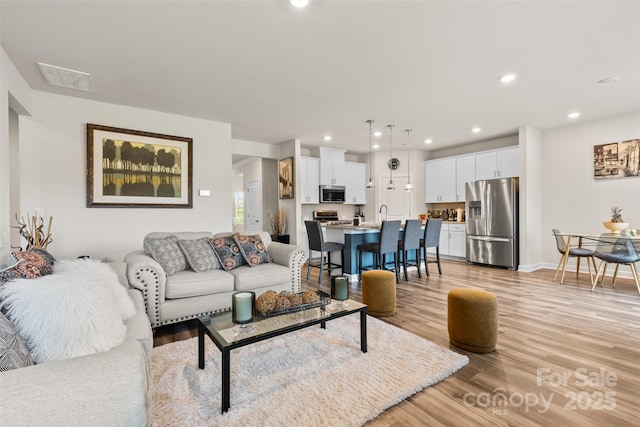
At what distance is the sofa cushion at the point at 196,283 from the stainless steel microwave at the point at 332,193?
155 inches

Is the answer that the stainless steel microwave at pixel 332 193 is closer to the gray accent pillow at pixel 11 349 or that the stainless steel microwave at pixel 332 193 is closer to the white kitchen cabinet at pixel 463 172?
the white kitchen cabinet at pixel 463 172

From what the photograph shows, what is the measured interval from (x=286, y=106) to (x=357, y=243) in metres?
2.32

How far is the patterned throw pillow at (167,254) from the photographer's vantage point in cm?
293

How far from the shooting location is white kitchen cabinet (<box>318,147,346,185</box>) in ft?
22.1

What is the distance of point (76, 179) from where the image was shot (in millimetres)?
3752

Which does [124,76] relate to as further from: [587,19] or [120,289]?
[587,19]

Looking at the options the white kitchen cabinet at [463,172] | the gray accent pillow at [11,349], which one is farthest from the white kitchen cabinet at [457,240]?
the gray accent pillow at [11,349]

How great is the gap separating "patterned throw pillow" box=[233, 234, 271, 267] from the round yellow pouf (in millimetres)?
2100

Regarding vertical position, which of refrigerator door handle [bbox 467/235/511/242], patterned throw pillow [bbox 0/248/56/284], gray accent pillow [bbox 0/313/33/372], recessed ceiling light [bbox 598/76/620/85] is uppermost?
recessed ceiling light [bbox 598/76/620/85]

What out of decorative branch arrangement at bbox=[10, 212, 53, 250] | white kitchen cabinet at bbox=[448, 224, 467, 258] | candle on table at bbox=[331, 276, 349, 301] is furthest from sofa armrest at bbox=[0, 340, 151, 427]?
white kitchen cabinet at bbox=[448, 224, 467, 258]

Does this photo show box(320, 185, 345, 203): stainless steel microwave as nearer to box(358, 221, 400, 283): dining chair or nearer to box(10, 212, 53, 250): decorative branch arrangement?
box(358, 221, 400, 283): dining chair

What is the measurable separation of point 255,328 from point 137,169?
338 centimetres

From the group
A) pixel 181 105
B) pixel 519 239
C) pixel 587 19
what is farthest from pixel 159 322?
pixel 519 239

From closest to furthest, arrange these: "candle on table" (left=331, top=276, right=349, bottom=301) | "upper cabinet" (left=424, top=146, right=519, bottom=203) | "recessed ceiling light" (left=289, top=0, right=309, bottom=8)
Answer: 1. "recessed ceiling light" (left=289, top=0, right=309, bottom=8)
2. "candle on table" (left=331, top=276, right=349, bottom=301)
3. "upper cabinet" (left=424, top=146, right=519, bottom=203)
